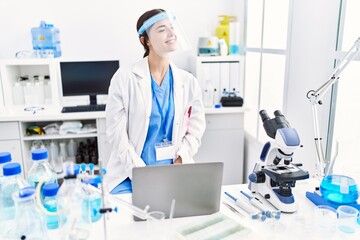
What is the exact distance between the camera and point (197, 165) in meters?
1.18

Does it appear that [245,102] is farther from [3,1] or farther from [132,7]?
[3,1]

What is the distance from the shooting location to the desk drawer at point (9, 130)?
105 inches

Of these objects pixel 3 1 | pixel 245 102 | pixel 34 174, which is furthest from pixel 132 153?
pixel 3 1

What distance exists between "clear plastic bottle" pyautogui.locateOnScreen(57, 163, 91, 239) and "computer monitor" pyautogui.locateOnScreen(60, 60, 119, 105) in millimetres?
2007

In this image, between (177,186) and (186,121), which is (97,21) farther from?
(177,186)

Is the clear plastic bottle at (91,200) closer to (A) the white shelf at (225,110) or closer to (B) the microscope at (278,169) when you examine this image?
(B) the microscope at (278,169)

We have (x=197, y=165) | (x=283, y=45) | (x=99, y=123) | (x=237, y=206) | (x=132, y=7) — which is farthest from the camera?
(x=132, y=7)

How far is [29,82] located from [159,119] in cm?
173

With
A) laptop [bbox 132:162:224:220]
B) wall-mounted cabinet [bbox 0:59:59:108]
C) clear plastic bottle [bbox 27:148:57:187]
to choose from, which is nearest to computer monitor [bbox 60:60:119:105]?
wall-mounted cabinet [bbox 0:59:59:108]

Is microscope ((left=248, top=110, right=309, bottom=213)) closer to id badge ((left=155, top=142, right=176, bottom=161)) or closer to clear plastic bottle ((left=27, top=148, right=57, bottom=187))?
id badge ((left=155, top=142, right=176, bottom=161))

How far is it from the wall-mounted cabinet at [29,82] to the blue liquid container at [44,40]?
0.12 meters

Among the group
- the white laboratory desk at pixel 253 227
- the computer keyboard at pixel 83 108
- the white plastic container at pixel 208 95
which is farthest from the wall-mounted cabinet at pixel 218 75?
the white laboratory desk at pixel 253 227

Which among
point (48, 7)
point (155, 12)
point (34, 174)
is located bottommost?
point (34, 174)

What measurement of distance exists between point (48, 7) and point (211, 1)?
156cm
